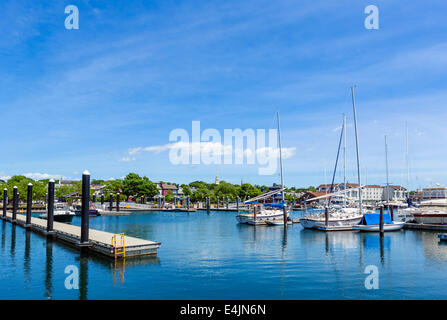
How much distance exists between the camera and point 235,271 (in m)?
26.4

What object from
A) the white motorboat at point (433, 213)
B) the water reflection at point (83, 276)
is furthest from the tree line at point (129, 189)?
the water reflection at point (83, 276)

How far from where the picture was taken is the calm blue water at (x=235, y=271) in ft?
68.3

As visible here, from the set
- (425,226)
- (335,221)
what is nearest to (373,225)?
(335,221)

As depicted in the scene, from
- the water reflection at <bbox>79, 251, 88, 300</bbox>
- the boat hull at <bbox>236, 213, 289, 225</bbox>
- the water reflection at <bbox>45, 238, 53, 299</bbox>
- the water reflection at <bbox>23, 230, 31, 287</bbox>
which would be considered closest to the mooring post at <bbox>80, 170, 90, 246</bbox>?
the water reflection at <bbox>79, 251, 88, 300</bbox>

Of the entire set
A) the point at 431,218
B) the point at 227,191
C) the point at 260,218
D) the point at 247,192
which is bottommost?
the point at 260,218

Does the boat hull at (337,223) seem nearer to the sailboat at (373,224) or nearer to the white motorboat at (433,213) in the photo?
the sailboat at (373,224)

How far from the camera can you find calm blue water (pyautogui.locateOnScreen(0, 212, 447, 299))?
20812mm

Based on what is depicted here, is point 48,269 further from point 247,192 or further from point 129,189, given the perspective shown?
point 247,192

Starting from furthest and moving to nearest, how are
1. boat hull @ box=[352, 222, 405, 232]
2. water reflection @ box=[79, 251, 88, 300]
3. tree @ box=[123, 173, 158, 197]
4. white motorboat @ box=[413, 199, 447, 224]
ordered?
1. tree @ box=[123, 173, 158, 197]
2. white motorboat @ box=[413, 199, 447, 224]
3. boat hull @ box=[352, 222, 405, 232]
4. water reflection @ box=[79, 251, 88, 300]

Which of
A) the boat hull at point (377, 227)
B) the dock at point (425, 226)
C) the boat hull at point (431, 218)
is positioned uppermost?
the boat hull at point (431, 218)

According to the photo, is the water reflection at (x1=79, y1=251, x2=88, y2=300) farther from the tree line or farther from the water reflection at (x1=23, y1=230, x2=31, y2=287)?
the tree line

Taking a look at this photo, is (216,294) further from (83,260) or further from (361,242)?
(361,242)
